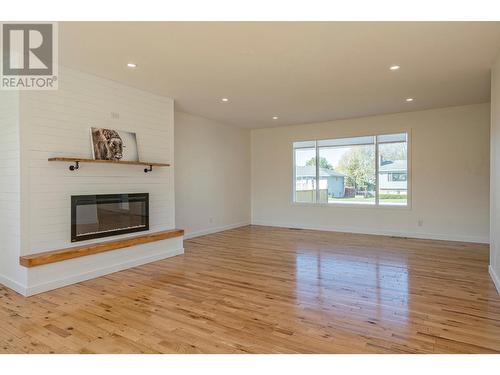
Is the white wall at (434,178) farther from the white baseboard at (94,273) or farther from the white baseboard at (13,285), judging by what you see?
the white baseboard at (13,285)

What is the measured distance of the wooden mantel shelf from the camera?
129 inches

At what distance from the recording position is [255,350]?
7.17 feet

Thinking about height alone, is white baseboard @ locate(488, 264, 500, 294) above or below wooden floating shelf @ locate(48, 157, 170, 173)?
below

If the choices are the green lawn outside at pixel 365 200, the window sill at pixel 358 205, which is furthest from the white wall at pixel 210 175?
the green lawn outside at pixel 365 200

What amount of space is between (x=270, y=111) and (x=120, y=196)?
133 inches

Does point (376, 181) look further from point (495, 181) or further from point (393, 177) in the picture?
point (495, 181)

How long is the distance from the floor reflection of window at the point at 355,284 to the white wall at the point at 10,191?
10.3ft

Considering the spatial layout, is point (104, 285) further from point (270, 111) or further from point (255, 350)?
point (270, 111)

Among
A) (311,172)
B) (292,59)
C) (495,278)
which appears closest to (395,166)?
(311,172)

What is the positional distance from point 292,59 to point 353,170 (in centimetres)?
432

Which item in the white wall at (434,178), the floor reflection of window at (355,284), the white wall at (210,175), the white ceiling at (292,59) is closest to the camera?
the white ceiling at (292,59)

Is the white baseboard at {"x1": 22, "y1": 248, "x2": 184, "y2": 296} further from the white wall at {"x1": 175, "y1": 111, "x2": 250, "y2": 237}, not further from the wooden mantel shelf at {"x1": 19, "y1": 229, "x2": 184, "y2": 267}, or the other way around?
the white wall at {"x1": 175, "y1": 111, "x2": 250, "y2": 237}

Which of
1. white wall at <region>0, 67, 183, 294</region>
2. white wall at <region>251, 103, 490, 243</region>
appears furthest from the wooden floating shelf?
white wall at <region>251, 103, 490, 243</region>

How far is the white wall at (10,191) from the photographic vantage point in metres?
3.37
